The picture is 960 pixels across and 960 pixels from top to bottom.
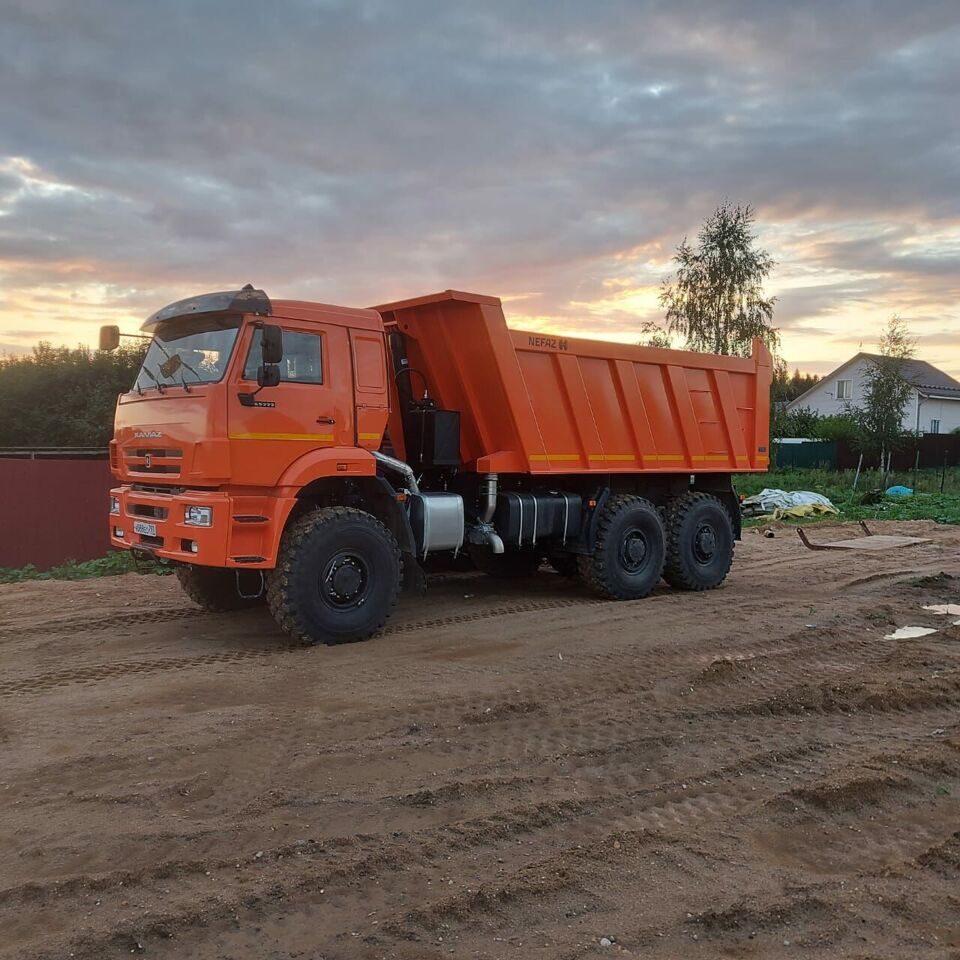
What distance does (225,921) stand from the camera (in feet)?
10.5

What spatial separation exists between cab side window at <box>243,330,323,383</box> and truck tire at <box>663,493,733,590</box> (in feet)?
16.3

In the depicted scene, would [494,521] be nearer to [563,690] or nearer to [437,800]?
[563,690]

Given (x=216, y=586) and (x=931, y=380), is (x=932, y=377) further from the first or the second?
(x=216, y=586)

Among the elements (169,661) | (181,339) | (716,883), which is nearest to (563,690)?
(716,883)

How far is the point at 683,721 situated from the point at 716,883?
1.97 meters

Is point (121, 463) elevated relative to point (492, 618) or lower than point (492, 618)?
elevated

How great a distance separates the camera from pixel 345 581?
739 centimetres

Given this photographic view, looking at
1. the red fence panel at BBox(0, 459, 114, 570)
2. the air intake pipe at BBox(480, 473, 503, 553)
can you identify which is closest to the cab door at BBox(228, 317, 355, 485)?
the air intake pipe at BBox(480, 473, 503, 553)

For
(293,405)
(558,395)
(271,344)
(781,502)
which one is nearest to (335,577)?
(293,405)

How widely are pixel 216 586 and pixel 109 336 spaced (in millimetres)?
2561

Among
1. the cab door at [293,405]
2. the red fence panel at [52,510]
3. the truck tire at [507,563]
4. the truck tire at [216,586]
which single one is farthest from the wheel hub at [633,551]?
the red fence panel at [52,510]

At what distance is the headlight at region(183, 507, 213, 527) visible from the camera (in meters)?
6.76

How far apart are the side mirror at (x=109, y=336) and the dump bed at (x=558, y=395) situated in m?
2.59

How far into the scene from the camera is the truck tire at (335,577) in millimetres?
7102
